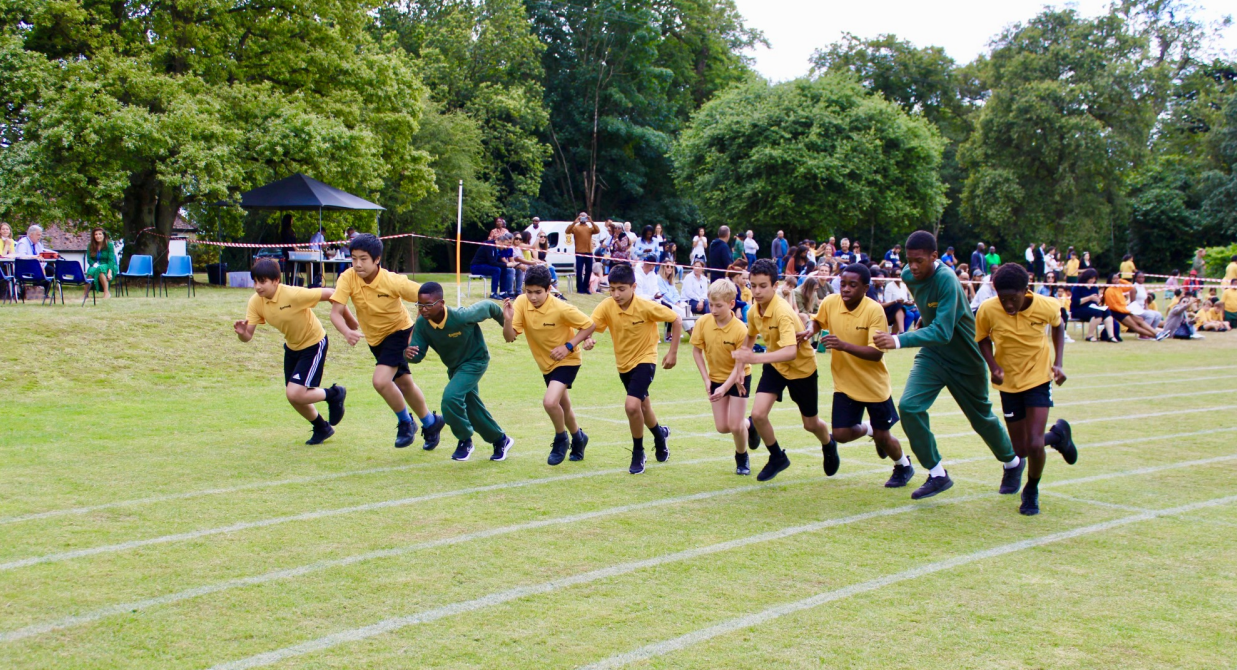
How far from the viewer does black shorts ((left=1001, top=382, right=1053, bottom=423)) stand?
292 inches

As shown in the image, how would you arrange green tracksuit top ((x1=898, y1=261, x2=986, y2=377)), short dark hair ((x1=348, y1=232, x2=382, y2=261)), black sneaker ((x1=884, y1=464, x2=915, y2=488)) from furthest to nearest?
short dark hair ((x1=348, y1=232, x2=382, y2=261)) → black sneaker ((x1=884, y1=464, x2=915, y2=488)) → green tracksuit top ((x1=898, y1=261, x2=986, y2=377))

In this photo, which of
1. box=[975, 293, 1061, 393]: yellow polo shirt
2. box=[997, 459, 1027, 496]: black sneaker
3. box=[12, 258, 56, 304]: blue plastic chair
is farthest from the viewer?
box=[12, 258, 56, 304]: blue plastic chair

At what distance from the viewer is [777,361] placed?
791cm

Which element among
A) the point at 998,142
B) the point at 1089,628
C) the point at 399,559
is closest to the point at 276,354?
the point at 399,559

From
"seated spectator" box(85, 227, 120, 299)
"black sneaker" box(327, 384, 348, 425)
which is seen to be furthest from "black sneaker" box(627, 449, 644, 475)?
"seated spectator" box(85, 227, 120, 299)

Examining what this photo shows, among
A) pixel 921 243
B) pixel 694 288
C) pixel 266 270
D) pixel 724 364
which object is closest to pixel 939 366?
pixel 921 243

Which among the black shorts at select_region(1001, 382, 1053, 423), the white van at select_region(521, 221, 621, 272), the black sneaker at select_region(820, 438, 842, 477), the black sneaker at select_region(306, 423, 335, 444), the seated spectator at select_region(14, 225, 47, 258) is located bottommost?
the black sneaker at select_region(306, 423, 335, 444)

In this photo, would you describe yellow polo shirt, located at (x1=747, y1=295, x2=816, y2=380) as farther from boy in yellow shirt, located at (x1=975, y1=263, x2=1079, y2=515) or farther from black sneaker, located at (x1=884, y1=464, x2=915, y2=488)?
boy in yellow shirt, located at (x1=975, y1=263, x2=1079, y2=515)

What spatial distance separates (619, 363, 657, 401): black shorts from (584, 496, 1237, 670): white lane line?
328cm

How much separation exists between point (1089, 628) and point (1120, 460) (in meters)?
5.30

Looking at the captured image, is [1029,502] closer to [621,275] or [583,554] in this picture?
[583,554]

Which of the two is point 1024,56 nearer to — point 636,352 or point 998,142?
point 998,142

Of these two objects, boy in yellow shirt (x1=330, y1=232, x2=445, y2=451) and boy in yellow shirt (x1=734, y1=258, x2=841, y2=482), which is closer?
boy in yellow shirt (x1=734, y1=258, x2=841, y2=482)

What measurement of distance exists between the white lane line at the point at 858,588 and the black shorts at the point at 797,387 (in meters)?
2.13
